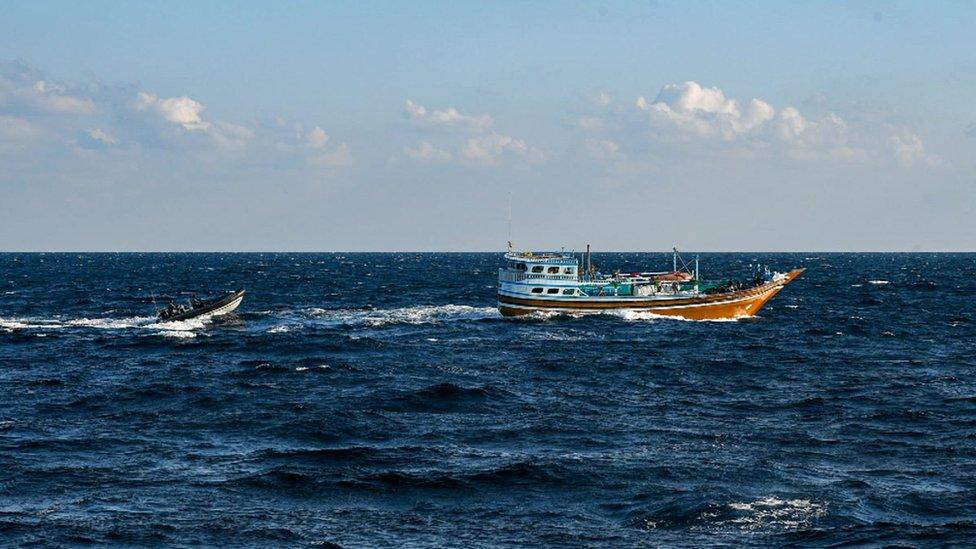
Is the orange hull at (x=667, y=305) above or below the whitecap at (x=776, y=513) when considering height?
above

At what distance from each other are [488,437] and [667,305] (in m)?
53.6

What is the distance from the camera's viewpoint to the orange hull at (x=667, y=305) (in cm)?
9300

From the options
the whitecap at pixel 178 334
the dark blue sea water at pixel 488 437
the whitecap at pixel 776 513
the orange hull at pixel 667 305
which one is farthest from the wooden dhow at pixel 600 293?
the whitecap at pixel 776 513

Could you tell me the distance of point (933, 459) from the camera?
123 feet

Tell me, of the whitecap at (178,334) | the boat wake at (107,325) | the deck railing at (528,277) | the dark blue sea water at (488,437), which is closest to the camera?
the dark blue sea water at (488,437)

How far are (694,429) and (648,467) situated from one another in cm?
790

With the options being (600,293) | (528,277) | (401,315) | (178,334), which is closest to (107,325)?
(178,334)

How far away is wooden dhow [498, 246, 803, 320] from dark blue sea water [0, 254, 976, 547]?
742 centimetres

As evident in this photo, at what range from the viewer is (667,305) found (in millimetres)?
92812

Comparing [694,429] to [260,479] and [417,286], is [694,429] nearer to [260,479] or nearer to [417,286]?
[260,479]

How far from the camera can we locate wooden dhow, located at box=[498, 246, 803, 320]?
9312 cm

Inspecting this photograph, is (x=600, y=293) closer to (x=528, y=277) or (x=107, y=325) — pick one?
(x=528, y=277)

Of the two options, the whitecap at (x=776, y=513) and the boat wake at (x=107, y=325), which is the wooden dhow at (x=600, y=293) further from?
the whitecap at (x=776, y=513)

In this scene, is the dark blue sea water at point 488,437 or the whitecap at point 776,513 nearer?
the whitecap at point 776,513
